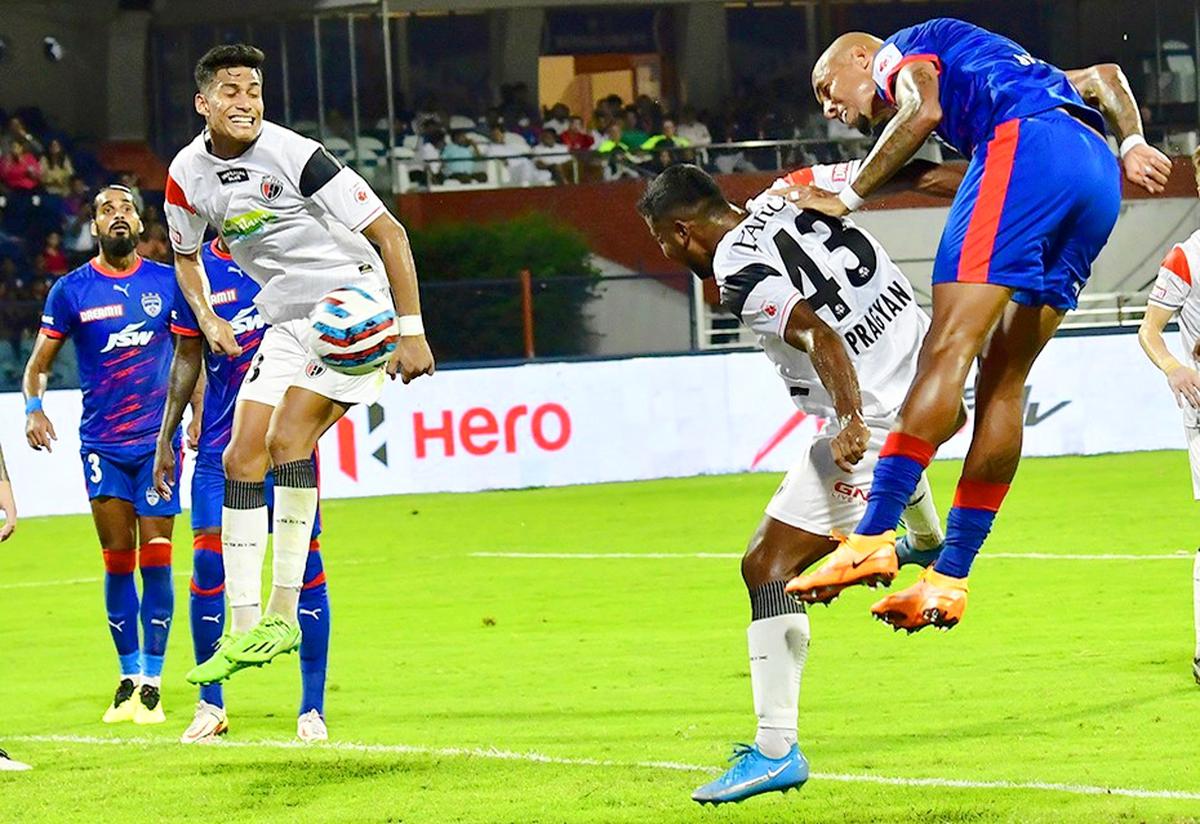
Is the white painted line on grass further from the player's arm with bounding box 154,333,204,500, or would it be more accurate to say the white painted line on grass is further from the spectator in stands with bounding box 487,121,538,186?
the spectator in stands with bounding box 487,121,538,186

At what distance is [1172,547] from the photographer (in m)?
16.0

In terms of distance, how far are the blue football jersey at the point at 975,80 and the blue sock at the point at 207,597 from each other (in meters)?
4.47

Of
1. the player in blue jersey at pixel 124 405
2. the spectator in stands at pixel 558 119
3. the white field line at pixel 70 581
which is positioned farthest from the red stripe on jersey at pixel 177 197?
the spectator in stands at pixel 558 119

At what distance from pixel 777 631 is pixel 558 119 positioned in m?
27.4

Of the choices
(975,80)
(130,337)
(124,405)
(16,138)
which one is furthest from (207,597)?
(16,138)

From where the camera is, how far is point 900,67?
739 cm

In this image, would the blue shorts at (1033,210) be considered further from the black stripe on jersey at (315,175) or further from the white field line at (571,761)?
the black stripe on jersey at (315,175)

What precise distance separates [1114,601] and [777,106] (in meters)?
22.0

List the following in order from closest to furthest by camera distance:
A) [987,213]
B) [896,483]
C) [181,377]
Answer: [896,483] → [987,213] → [181,377]

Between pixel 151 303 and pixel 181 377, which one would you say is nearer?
pixel 181 377

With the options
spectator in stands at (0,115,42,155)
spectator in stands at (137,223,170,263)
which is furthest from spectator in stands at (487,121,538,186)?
spectator in stands at (0,115,42,155)

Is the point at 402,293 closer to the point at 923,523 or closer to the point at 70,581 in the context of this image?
the point at 923,523

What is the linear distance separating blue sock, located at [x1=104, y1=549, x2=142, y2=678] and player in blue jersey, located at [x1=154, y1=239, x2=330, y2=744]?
659mm

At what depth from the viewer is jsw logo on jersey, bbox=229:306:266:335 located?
10.6 meters
